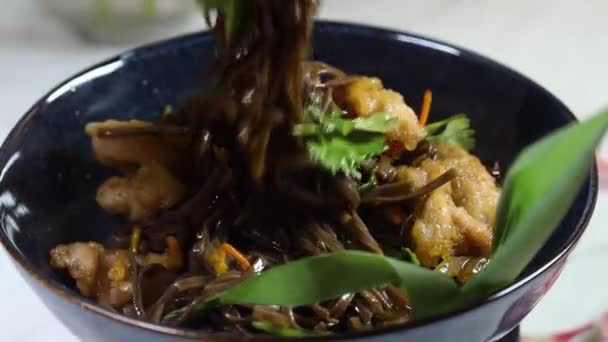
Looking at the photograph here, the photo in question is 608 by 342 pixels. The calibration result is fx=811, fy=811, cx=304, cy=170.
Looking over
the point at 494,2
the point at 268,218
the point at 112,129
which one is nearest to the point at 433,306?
the point at 268,218

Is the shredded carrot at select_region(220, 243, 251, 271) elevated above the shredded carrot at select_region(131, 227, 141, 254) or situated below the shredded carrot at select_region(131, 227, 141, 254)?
above

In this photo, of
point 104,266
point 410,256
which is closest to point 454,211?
point 410,256

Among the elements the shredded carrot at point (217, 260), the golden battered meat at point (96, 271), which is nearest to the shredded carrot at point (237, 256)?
the shredded carrot at point (217, 260)

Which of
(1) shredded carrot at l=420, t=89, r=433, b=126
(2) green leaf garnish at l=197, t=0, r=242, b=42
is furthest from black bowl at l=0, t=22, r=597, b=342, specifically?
(2) green leaf garnish at l=197, t=0, r=242, b=42

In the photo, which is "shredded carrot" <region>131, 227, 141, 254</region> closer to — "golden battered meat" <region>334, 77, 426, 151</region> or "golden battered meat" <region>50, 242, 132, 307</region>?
"golden battered meat" <region>50, 242, 132, 307</region>

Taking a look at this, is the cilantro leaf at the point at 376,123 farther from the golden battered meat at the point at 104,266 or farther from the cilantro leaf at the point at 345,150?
the golden battered meat at the point at 104,266

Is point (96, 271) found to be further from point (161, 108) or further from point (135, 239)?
point (161, 108)

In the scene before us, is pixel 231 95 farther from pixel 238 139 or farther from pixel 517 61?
pixel 517 61
